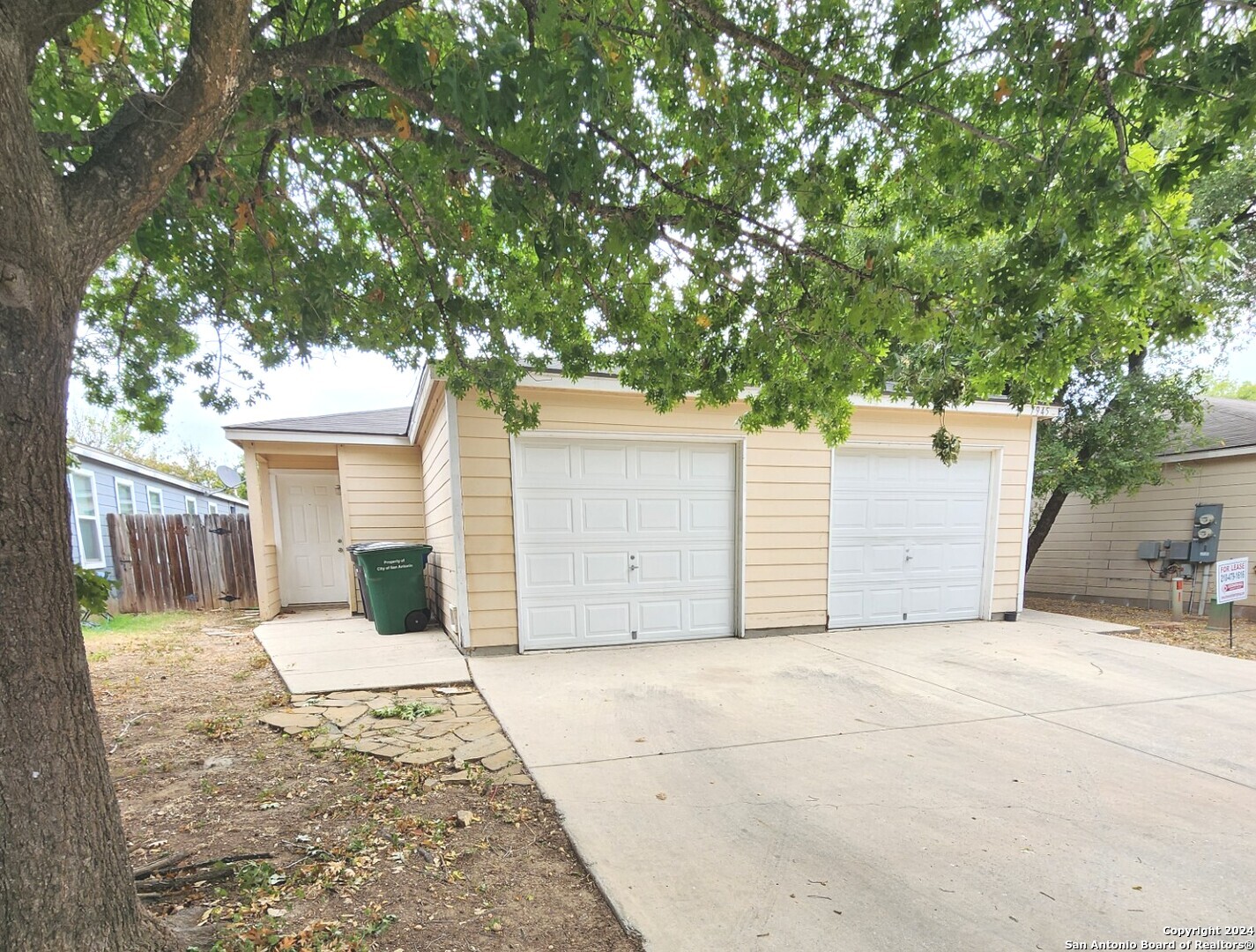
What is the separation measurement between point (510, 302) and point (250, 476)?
5.40 m

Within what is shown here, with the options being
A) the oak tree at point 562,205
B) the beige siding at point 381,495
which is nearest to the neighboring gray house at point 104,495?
the beige siding at point 381,495

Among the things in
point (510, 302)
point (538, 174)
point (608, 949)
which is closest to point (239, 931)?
point (608, 949)

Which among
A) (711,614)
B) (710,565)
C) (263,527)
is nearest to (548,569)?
(710,565)

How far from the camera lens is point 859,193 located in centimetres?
301

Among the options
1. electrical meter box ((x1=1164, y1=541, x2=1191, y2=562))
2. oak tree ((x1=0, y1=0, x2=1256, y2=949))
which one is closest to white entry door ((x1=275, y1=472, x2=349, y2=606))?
oak tree ((x1=0, y1=0, x2=1256, y2=949))

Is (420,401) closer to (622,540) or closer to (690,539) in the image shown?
(622,540)

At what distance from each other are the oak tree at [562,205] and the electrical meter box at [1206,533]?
24.1ft

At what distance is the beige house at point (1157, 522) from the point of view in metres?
8.02

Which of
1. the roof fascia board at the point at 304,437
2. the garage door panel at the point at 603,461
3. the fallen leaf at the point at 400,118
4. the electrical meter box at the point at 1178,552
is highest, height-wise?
the fallen leaf at the point at 400,118

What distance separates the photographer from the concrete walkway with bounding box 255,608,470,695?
4379 millimetres

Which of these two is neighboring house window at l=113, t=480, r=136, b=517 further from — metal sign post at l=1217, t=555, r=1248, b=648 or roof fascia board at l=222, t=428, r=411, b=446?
Answer: metal sign post at l=1217, t=555, r=1248, b=648

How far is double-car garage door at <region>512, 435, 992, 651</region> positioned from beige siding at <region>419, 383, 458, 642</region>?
0.73 m

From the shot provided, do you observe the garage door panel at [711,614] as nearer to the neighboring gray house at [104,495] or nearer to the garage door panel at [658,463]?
the garage door panel at [658,463]

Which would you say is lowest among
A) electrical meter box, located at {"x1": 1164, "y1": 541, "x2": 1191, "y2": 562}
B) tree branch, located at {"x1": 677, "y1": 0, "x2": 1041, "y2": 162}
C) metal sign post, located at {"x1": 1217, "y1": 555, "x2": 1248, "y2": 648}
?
electrical meter box, located at {"x1": 1164, "y1": 541, "x2": 1191, "y2": 562}
